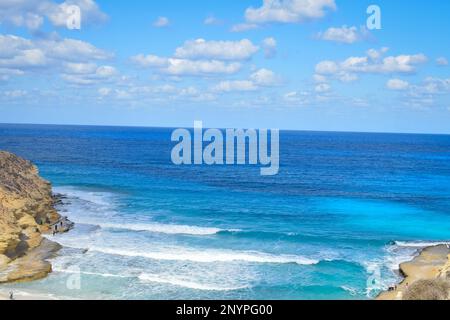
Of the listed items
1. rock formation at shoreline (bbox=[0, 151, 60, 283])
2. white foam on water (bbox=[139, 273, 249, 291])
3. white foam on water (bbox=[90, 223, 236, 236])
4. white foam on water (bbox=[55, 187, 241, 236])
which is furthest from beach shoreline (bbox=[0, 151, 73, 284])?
white foam on water (bbox=[139, 273, 249, 291])

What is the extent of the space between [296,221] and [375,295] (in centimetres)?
1997

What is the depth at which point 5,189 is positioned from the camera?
40.5 metres

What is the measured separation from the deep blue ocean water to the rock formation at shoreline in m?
1.37

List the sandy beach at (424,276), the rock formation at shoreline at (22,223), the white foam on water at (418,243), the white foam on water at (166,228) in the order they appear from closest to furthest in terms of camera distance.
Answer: the sandy beach at (424,276), the rock formation at shoreline at (22,223), the white foam on water at (418,243), the white foam on water at (166,228)

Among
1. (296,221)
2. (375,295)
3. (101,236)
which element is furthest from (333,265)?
(101,236)

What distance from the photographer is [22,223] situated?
126ft

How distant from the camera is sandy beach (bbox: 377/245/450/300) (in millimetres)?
21983

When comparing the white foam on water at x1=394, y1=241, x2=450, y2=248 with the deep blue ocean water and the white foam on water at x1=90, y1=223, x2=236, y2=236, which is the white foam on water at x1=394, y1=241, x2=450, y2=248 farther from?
the white foam on water at x1=90, y1=223, x2=236, y2=236

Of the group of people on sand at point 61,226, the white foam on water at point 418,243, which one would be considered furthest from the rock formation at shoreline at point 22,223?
the white foam on water at point 418,243

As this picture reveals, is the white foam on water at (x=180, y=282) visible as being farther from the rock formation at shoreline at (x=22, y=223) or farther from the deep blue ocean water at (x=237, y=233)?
the rock formation at shoreline at (x=22, y=223)

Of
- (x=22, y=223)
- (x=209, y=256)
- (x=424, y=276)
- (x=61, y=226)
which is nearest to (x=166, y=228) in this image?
(x=209, y=256)

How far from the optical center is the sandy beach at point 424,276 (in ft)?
72.1

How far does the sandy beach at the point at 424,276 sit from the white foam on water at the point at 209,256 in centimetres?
675

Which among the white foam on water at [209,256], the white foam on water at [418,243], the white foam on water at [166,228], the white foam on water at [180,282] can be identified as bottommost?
the white foam on water at [418,243]
